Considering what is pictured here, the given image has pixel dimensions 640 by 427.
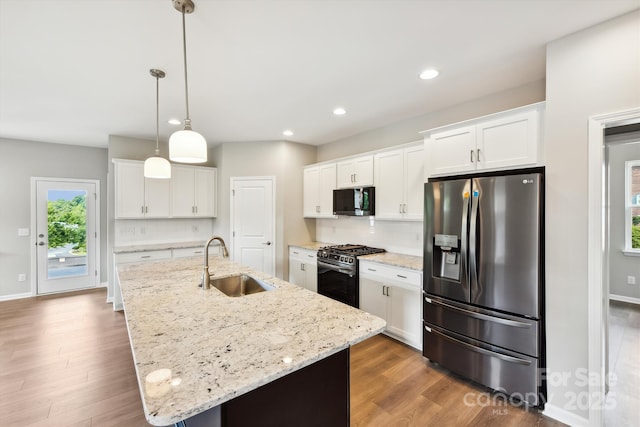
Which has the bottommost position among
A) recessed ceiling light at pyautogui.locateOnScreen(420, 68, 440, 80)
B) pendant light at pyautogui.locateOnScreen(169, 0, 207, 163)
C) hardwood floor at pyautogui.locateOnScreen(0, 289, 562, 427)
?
hardwood floor at pyautogui.locateOnScreen(0, 289, 562, 427)

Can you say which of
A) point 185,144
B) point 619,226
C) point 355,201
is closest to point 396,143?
point 355,201

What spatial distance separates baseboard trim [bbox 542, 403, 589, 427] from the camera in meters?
1.94

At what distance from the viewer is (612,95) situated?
1834 mm

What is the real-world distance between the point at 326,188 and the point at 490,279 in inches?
111

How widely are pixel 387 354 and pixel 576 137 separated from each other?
2.49m

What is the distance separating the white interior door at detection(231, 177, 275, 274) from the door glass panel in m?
2.99

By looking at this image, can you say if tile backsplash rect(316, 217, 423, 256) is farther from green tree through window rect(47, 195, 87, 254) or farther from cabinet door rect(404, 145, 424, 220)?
green tree through window rect(47, 195, 87, 254)

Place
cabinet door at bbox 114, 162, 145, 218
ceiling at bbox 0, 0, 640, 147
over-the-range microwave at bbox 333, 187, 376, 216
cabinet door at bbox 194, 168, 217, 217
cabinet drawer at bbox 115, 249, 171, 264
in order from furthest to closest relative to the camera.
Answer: cabinet door at bbox 194, 168, 217, 217, cabinet door at bbox 114, 162, 145, 218, cabinet drawer at bbox 115, 249, 171, 264, over-the-range microwave at bbox 333, 187, 376, 216, ceiling at bbox 0, 0, 640, 147

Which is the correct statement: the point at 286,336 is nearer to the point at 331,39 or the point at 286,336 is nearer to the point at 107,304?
the point at 331,39

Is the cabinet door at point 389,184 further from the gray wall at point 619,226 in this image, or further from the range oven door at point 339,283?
the gray wall at point 619,226

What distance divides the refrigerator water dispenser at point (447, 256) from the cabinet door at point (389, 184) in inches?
37.3

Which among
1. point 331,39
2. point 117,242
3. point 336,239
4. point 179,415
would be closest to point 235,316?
point 179,415

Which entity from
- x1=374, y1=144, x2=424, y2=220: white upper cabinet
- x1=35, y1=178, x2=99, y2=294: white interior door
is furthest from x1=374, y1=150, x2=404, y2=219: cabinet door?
x1=35, y1=178, x2=99, y2=294: white interior door

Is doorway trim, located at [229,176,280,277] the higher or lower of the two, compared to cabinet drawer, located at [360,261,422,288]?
higher
